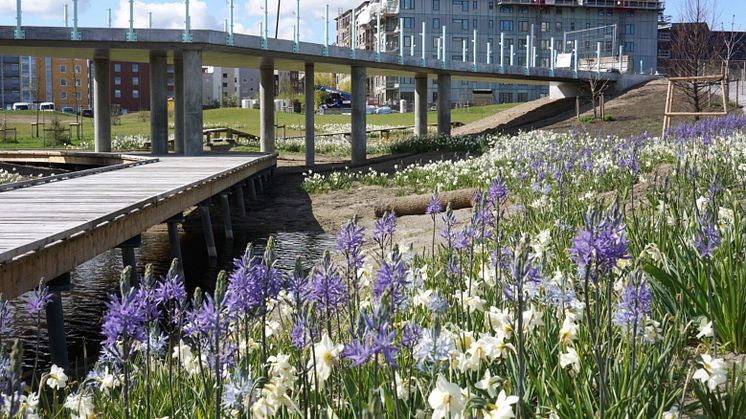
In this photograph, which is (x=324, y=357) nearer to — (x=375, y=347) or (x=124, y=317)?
(x=375, y=347)

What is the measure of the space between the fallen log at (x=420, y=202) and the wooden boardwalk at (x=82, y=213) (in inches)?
130

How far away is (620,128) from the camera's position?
32812mm

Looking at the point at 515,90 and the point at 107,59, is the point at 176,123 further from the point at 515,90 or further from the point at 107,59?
the point at 515,90

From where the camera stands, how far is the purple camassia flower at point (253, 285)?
3201 mm

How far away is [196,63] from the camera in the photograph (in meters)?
26.5

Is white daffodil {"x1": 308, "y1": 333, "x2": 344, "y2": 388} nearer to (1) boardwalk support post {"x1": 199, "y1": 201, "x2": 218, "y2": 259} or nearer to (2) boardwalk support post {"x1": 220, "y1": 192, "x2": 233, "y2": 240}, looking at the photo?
(1) boardwalk support post {"x1": 199, "y1": 201, "x2": 218, "y2": 259}

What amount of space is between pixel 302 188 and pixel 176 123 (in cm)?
932

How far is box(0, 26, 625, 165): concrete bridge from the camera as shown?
2564 centimetres

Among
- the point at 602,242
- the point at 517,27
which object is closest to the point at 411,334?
the point at 602,242

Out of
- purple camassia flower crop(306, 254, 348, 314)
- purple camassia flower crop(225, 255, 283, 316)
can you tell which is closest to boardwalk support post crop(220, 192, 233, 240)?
purple camassia flower crop(306, 254, 348, 314)

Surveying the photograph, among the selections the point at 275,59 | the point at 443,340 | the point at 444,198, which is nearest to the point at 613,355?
the point at 443,340

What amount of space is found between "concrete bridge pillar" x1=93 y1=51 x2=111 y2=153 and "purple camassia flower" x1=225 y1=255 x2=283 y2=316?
95.9 ft

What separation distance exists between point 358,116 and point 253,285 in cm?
2946

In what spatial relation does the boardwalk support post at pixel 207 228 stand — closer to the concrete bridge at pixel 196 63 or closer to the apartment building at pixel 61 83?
the concrete bridge at pixel 196 63
